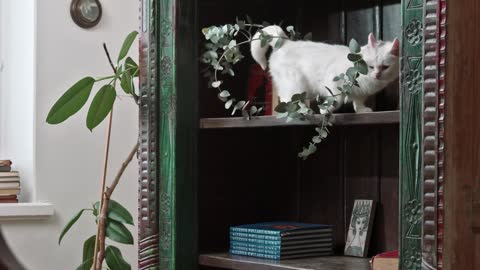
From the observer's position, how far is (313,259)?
1956 millimetres

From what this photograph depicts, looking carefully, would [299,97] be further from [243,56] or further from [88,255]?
[88,255]

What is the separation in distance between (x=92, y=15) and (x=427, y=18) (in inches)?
71.5

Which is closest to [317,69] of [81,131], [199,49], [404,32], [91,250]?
[199,49]

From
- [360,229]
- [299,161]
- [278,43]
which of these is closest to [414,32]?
[278,43]

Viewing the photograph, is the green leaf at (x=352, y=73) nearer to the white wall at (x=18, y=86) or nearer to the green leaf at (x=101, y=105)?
the green leaf at (x=101, y=105)

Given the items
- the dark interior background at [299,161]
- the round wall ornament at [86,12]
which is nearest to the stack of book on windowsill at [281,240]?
the dark interior background at [299,161]

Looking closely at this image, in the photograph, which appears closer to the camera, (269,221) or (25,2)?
(269,221)

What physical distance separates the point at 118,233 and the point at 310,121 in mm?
947

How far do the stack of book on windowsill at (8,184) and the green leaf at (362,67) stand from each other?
1569 millimetres

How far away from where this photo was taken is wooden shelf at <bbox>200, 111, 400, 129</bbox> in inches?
64.1

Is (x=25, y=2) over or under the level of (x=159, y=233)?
over

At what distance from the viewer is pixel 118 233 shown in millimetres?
2518

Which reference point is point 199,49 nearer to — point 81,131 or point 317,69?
point 317,69

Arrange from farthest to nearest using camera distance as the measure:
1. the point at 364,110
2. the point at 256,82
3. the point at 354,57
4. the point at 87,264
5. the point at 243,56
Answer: the point at 87,264, the point at 256,82, the point at 243,56, the point at 364,110, the point at 354,57
